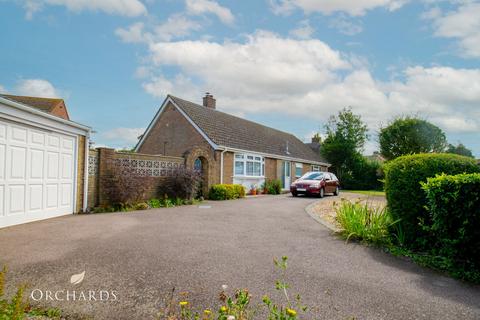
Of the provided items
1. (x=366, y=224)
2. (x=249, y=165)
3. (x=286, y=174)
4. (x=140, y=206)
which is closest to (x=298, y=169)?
(x=286, y=174)

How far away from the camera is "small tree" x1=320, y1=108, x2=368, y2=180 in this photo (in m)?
34.4

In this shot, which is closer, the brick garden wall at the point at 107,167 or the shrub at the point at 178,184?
the brick garden wall at the point at 107,167

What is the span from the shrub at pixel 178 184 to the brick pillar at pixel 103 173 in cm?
274

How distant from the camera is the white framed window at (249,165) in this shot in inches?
785

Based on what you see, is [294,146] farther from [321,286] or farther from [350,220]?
[321,286]

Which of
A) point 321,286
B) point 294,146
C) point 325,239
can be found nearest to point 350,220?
point 325,239

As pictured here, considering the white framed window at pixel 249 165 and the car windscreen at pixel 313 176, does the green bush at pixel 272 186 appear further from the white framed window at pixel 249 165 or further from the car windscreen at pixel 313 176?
the car windscreen at pixel 313 176

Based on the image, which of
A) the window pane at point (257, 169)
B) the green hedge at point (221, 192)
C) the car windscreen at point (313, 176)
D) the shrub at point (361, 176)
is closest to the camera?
the green hedge at point (221, 192)

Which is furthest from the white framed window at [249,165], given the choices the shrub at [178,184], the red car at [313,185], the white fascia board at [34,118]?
the white fascia board at [34,118]

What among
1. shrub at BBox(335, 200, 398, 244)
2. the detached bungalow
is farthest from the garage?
shrub at BBox(335, 200, 398, 244)

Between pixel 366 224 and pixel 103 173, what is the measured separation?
913 centimetres

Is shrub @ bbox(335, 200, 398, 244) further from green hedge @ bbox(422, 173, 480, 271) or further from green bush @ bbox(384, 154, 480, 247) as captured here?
green hedge @ bbox(422, 173, 480, 271)

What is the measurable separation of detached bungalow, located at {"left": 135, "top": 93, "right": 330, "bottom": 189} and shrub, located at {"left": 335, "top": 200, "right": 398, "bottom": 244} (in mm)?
9576

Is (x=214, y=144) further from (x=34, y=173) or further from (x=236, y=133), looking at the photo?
(x=34, y=173)
